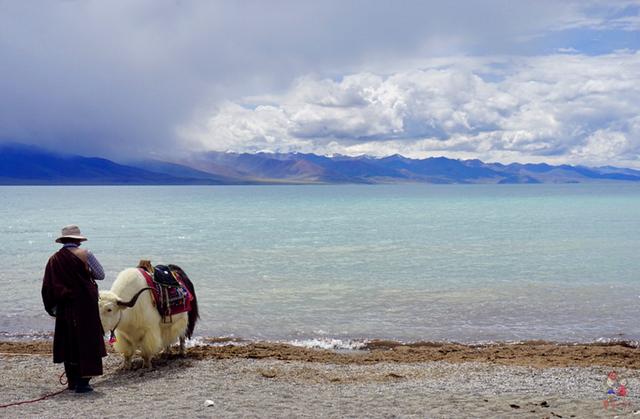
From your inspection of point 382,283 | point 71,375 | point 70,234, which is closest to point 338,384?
point 71,375

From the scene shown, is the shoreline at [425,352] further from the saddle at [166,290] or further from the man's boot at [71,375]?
the man's boot at [71,375]

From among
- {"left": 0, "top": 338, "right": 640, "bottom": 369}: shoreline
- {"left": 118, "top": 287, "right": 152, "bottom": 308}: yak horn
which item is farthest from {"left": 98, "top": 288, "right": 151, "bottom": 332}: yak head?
{"left": 0, "top": 338, "right": 640, "bottom": 369}: shoreline

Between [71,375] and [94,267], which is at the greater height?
[94,267]

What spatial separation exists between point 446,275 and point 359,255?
606 cm

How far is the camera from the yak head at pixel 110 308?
300 inches

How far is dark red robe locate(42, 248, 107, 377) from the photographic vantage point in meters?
6.99

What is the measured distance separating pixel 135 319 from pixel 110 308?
0.45 m

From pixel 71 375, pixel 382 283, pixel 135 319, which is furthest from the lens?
pixel 382 283

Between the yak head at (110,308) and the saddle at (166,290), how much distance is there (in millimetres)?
442

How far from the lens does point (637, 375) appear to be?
8.00 meters

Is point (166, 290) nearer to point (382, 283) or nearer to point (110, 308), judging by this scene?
point (110, 308)

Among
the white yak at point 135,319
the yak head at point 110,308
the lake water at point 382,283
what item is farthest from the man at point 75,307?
the lake water at point 382,283

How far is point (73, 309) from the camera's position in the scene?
23.1ft

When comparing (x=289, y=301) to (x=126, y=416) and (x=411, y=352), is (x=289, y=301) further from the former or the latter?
(x=126, y=416)
